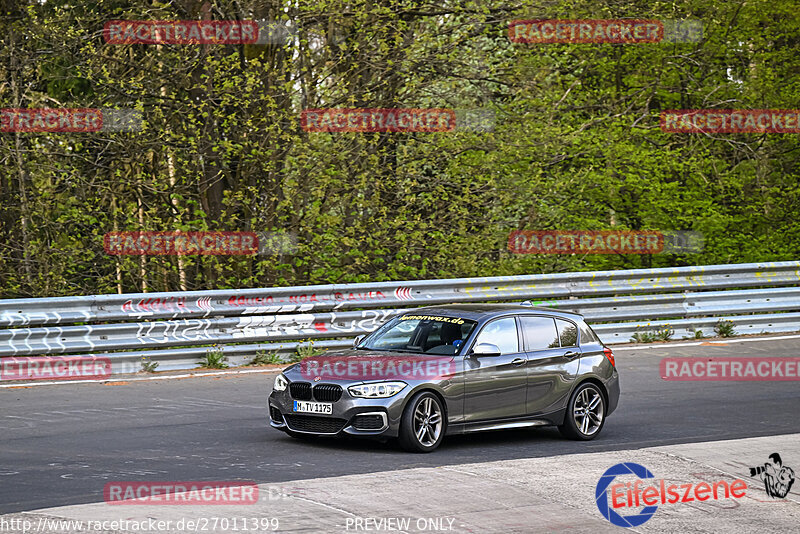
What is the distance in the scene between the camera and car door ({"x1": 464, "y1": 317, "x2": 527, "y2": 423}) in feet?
34.5

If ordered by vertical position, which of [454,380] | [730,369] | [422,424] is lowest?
[730,369]

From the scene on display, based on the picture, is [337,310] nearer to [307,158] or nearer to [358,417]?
[307,158]

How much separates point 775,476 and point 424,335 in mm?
3439

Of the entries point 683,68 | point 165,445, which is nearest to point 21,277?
point 165,445

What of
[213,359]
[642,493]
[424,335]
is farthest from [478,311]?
[213,359]

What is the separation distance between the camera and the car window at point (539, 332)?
11266mm

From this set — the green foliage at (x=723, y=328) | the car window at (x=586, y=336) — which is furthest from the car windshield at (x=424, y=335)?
the green foliage at (x=723, y=328)

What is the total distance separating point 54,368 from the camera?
13898mm

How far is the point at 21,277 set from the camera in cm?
1758

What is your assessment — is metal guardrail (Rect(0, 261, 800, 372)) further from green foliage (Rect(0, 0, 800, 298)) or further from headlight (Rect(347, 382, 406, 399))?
headlight (Rect(347, 382, 406, 399))

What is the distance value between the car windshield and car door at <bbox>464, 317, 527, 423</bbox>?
7.0 inches

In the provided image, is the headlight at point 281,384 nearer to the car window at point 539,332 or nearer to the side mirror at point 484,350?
the side mirror at point 484,350

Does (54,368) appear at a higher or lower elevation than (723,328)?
higher

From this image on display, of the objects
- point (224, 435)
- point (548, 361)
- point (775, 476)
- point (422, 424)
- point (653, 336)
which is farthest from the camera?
point (653, 336)
